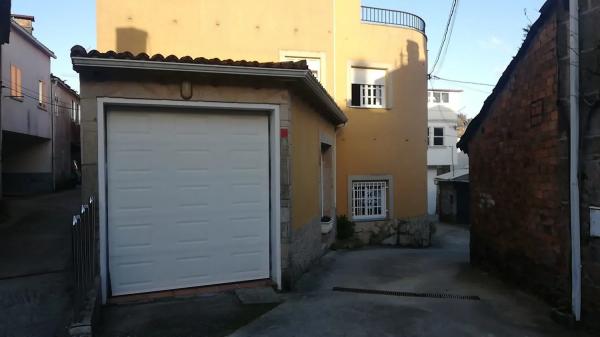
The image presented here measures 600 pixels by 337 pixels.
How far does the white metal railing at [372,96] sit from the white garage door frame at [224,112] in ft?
26.2

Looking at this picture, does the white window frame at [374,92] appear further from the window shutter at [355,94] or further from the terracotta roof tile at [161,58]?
the terracotta roof tile at [161,58]

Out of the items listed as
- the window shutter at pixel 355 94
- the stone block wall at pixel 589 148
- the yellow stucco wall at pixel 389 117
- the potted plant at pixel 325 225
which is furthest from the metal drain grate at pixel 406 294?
the window shutter at pixel 355 94

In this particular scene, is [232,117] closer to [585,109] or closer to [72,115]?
[585,109]

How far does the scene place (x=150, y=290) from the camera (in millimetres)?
6105

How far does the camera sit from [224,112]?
639cm

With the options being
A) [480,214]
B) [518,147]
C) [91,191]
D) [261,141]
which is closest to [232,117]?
[261,141]

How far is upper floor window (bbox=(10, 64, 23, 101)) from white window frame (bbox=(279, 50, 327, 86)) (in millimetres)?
9371

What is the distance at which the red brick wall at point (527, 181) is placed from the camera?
222 inches

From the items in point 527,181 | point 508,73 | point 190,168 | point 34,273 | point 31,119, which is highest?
point 31,119

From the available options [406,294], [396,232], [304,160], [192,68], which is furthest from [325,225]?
[192,68]

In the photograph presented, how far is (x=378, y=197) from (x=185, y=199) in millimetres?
9124

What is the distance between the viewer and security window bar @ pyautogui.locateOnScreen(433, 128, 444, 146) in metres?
31.0

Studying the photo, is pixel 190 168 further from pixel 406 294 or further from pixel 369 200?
pixel 369 200

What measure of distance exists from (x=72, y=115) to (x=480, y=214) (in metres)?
21.5
